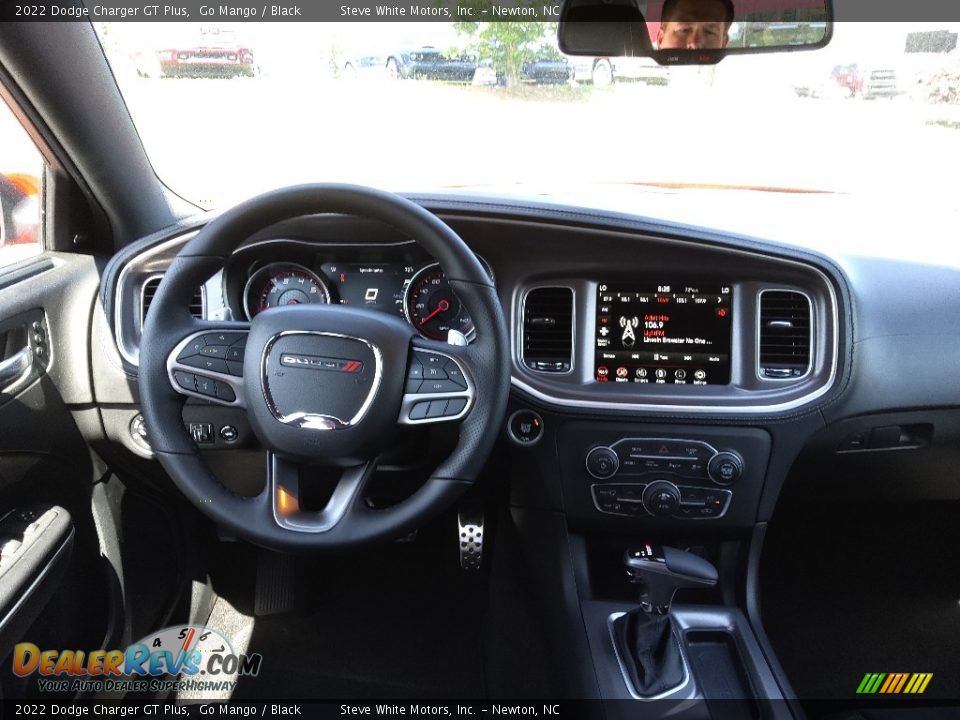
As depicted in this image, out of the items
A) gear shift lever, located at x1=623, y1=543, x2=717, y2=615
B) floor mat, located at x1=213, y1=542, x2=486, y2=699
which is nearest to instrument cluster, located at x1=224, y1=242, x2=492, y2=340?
gear shift lever, located at x1=623, y1=543, x2=717, y2=615

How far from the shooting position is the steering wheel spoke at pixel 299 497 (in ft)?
5.32

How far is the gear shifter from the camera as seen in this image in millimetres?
1972

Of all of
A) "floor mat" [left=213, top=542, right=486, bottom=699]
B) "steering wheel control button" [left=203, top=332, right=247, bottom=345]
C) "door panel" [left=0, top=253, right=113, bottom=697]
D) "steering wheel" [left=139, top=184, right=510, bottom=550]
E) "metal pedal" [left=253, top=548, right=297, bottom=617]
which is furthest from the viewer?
"metal pedal" [left=253, top=548, right=297, bottom=617]

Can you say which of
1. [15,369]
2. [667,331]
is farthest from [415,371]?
[15,369]

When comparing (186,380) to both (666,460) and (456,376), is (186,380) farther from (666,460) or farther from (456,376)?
(666,460)

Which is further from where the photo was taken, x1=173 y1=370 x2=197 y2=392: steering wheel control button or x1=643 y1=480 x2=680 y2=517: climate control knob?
x1=643 y1=480 x2=680 y2=517: climate control knob

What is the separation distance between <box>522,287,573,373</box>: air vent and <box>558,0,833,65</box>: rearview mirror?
684mm

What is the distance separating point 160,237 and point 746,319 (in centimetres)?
164

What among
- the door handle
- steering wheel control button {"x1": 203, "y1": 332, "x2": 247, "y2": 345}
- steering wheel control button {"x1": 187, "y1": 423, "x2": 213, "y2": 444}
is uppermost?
steering wheel control button {"x1": 203, "y1": 332, "x2": 247, "y2": 345}

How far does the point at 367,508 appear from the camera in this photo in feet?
5.44

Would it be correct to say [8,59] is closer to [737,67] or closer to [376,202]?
[376,202]

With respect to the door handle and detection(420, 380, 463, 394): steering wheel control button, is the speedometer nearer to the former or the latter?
detection(420, 380, 463, 394): steering wheel control button

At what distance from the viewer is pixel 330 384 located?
1.59 meters

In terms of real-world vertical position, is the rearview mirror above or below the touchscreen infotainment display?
above
